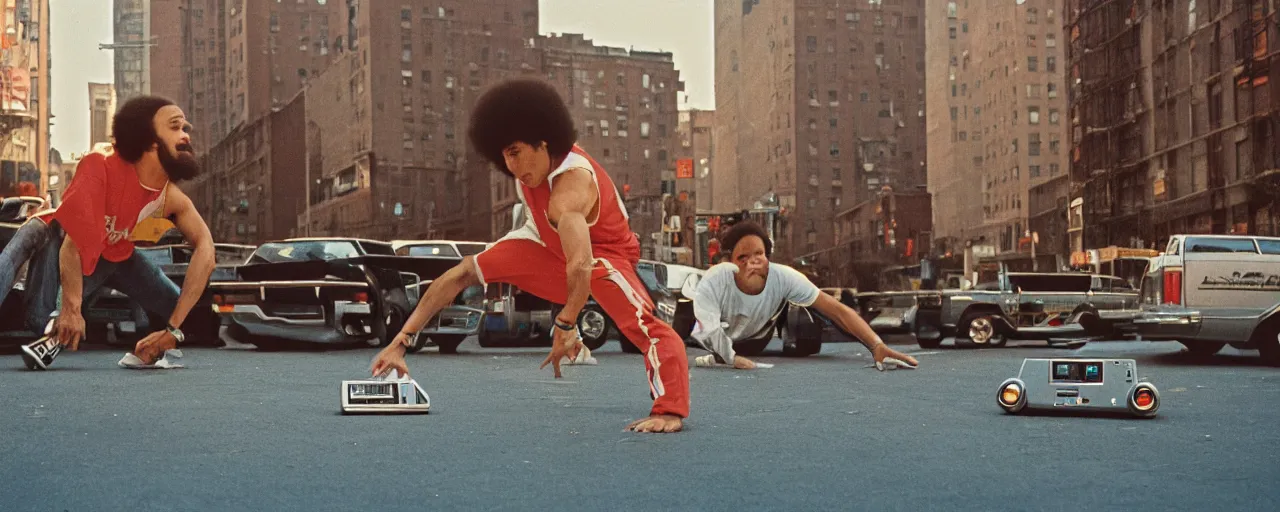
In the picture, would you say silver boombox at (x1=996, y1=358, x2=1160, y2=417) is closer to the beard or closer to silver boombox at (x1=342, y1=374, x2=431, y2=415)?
silver boombox at (x1=342, y1=374, x2=431, y2=415)

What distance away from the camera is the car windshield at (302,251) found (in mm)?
19234

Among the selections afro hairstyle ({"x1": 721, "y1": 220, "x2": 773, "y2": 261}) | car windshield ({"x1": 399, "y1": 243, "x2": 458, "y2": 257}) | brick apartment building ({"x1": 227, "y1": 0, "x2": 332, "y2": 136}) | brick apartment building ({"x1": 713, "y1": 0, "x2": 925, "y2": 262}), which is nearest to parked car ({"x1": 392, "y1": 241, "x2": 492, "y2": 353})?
afro hairstyle ({"x1": 721, "y1": 220, "x2": 773, "y2": 261})

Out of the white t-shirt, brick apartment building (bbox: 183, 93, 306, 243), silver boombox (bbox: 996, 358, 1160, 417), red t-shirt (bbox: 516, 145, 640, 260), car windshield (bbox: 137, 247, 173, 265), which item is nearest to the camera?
red t-shirt (bbox: 516, 145, 640, 260)

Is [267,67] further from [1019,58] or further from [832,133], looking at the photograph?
[1019,58]

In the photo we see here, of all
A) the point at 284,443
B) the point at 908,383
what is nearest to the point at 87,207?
the point at 284,443

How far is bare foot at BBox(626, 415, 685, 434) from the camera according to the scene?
→ 6.89m

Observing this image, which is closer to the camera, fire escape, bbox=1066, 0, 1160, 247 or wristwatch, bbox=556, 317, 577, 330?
wristwatch, bbox=556, 317, 577, 330

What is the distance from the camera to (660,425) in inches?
272

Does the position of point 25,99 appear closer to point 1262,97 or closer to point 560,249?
point 1262,97

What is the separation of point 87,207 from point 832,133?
167 metres

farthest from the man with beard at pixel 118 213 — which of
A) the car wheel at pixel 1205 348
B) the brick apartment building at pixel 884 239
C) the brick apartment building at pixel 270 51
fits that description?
the brick apartment building at pixel 270 51

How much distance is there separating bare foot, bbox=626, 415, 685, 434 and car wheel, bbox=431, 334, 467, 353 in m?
10.6

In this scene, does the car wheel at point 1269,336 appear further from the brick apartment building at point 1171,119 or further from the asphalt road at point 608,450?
the brick apartment building at point 1171,119

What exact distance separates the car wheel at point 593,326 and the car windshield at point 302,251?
3237 mm
